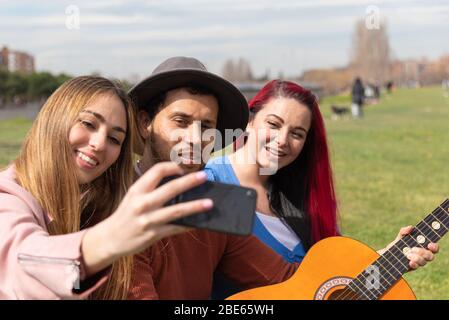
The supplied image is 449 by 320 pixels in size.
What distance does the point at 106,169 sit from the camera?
2143 millimetres

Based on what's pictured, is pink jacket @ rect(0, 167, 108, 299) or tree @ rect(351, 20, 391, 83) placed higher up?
pink jacket @ rect(0, 167, 108, 299)

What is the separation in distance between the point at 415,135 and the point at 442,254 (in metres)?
12.8

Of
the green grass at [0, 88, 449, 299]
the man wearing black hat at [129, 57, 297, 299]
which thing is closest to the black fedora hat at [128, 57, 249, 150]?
the man wearing black hat at [129, 57, 297, 299]

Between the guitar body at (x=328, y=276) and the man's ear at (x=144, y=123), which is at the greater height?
the man's ear at (x=144, y=123)

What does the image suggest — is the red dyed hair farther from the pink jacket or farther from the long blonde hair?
the pink jacket

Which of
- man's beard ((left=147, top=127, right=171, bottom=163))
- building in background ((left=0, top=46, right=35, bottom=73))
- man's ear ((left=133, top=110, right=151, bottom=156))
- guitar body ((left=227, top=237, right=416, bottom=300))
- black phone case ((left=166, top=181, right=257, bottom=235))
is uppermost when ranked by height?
black phone case ((left=166, top=181, right=257, bottom=235))

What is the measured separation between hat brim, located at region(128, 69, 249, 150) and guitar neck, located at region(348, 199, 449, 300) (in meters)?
0.78

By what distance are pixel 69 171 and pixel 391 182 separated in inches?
361

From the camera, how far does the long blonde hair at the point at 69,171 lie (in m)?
1.95

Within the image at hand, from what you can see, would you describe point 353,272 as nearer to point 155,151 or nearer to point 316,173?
point 316,173

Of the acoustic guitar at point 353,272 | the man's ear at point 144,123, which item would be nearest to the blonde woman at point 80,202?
the man's ear at point 144,123

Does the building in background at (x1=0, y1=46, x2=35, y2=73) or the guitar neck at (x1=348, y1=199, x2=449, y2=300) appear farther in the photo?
the building in background at (x1=0, y1=46, x2=35, y2=73)

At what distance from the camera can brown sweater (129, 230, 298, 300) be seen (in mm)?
2318

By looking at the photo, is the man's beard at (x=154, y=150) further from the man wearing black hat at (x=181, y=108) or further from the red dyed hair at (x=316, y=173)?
the red dyed hair at (x=316, y=173)
